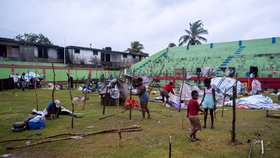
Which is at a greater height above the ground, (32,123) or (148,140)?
(32,123)

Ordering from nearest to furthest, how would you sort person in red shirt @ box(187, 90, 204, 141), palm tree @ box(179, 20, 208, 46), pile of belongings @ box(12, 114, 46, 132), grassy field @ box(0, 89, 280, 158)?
grassy field @ box(0, 89, 280, 158) < person in red shirt @ box(187, 90, 204, 141) < pile of belongings @ box(12, 114, 46, 132) < palm tree @ box(179, 20, 208, 46)

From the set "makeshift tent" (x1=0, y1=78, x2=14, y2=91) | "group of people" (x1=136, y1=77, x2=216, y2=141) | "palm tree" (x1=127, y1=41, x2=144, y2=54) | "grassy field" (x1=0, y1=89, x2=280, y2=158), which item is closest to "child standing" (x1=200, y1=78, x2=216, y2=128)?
"group of people" (x1=136, y1=77, x2=216, y2=141)

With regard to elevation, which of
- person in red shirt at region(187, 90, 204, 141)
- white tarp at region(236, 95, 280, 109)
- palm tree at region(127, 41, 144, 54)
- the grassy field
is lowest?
the grassy field

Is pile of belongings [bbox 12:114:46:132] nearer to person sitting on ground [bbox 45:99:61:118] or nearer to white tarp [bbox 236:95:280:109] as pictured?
person sitting on ground [bbox 45:99:61:118]

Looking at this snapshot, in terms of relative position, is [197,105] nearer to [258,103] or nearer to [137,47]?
[258,103]

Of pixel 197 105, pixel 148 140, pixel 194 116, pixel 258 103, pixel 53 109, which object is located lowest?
pixel 148 140

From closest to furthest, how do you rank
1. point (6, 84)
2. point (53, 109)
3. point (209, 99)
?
point (209, 99) < point (53, 109) < point (6, 84)

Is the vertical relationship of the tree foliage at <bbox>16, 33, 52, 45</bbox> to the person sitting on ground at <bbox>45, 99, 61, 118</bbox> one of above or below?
above

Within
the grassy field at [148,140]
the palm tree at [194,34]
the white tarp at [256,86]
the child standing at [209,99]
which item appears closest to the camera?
the grassy field at [148,140]

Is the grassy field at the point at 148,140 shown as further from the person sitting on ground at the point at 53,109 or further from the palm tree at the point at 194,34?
the palm tree at the point at 194,34

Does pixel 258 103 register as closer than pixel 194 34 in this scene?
Yes

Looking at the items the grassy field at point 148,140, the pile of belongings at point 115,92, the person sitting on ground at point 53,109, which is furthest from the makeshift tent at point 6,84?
the person sitting on ground at point 53,109

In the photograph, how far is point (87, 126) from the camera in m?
7.20

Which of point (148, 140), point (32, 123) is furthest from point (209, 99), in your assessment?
point (32, 123)
